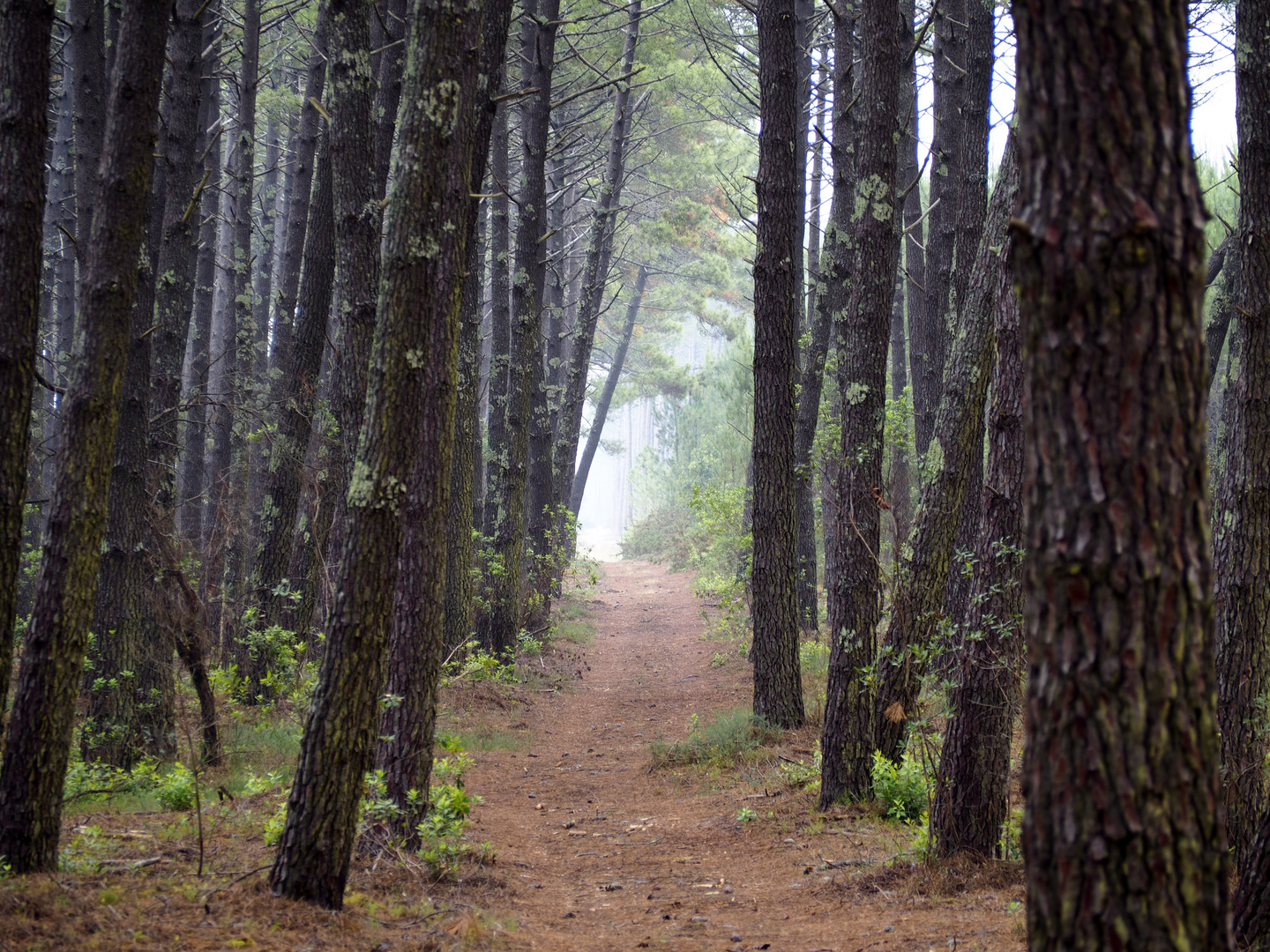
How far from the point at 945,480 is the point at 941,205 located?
22.3ft

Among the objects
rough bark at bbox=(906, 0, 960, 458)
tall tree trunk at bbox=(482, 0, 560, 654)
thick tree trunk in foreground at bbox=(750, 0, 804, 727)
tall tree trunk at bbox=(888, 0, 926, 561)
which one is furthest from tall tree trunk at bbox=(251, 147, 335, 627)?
rough bark at bbox=(906, 0, 960, 458)

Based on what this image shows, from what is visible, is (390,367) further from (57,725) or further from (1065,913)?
(1065,913)

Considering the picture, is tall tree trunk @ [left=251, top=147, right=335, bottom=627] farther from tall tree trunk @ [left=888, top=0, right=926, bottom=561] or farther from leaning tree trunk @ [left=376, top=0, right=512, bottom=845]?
tall tree trunk @ [left=888, top=0, right=926, bottom=561]

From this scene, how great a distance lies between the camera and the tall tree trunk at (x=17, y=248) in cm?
377

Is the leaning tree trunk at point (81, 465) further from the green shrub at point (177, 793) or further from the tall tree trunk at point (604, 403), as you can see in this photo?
the tall tree trunk at point (604, 403)

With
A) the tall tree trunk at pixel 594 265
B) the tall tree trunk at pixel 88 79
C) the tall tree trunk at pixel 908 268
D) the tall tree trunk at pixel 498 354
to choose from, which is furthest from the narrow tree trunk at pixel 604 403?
the tall tree trunk at pixel 88 79

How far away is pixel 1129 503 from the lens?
2174 millimetres

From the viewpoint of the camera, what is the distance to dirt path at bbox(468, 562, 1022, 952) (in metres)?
4.45

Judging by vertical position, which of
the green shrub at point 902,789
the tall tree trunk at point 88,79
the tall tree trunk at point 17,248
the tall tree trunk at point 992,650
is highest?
the tall tree trunk at point 88,79

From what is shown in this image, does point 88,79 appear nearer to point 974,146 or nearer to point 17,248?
point 17,248

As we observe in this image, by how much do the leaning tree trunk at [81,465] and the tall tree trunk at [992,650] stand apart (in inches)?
174

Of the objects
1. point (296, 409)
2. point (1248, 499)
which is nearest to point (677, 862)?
point (1248, 499)

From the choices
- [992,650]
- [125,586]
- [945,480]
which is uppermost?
[945,480]

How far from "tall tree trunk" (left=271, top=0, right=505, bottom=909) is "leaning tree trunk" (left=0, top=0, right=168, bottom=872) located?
1068 millimetres
